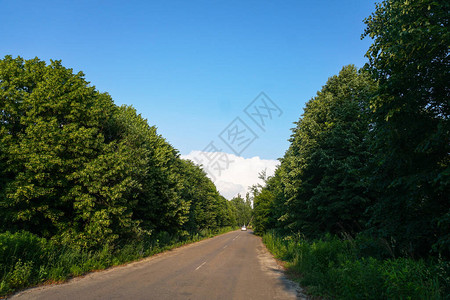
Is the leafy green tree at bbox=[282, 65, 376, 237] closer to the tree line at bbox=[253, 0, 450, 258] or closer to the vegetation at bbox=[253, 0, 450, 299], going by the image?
Answer: the vegetation at bbox=[253, 0, 450, 299]

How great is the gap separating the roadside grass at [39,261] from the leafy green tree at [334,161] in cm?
1206

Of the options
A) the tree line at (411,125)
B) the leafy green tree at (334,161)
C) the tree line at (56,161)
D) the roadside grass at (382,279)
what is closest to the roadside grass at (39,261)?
the tree line at (56,161)

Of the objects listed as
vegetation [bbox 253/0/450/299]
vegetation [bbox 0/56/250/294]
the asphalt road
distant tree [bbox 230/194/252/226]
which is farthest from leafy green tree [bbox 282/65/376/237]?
distant tree [bbox 230/194/252/226]

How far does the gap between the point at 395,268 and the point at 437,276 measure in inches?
31.7

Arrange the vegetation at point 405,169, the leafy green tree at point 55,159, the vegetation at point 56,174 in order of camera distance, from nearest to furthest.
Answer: the vegetation at point 405,169, the vegetation at point 56,174, the leafy green tree at point 55,159

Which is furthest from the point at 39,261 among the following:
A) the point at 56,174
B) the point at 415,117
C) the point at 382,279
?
the point at 415,117

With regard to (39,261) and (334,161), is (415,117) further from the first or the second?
(39,261)

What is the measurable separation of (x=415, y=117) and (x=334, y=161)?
7.33m

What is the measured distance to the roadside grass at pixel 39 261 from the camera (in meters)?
8.40

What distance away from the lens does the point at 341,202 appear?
13.9 meters

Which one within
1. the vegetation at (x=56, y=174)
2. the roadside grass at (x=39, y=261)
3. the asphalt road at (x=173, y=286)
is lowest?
the asphalt road at (x=173, y=286)

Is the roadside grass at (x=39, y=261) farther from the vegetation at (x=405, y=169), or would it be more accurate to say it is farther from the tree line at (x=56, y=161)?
the vegetation at (x=405, y=169)

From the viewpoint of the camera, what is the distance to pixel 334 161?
1460 cm

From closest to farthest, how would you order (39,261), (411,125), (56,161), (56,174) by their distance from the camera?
(411,125), (39,261), (56,161), (56,174)
